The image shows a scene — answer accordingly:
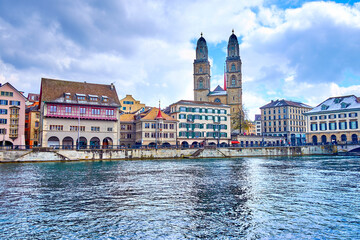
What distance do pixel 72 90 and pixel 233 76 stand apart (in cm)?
6397

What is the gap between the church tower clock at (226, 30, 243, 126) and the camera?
11156cm

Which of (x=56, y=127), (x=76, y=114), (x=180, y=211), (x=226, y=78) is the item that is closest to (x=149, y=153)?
(x=76, y=114)

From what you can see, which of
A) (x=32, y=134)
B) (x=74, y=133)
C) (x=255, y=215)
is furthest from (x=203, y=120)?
(x=255, y=215)

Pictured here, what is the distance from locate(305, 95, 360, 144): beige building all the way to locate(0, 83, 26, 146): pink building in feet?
248

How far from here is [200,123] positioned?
8750cm

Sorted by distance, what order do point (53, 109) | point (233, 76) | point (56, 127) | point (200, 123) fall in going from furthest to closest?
point (233, 76) → point (200, 123) → point (53, 109) → point (56, 127)

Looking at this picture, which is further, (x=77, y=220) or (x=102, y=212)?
(x=102, y=212)

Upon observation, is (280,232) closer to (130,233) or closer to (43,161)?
(130,233)

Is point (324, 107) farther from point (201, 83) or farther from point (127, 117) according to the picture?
point (127, 117)

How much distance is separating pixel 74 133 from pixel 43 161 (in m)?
13.2

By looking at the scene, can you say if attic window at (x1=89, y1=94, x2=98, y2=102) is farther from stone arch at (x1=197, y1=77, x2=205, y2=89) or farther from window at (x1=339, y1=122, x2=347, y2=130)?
window at (x1=339, y1=122, x2=347, y2=130)

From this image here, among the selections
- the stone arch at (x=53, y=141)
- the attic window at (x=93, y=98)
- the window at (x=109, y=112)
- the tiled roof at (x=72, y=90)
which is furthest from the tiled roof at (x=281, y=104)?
the stone arch at (x=53, y=141)

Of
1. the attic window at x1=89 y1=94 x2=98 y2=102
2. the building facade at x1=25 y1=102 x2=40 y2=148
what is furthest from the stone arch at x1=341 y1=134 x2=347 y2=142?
the building facade at x1=25 y1=102 x2=40 y2=148

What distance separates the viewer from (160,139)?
79000mm
